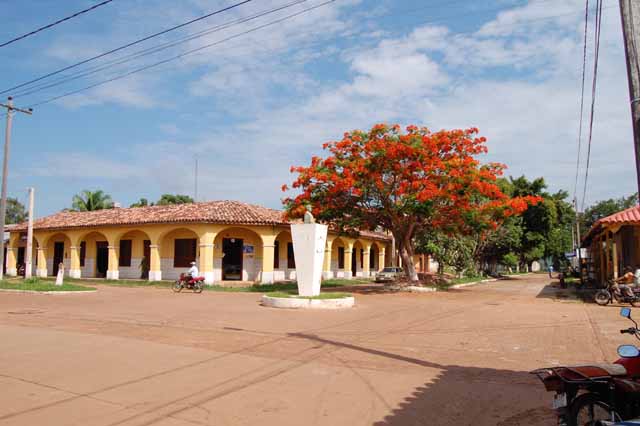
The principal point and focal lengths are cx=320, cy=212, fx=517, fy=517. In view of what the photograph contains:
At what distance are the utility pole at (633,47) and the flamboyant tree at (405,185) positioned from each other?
14.4 metres

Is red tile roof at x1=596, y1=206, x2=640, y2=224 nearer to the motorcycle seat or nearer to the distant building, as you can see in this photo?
the distant building

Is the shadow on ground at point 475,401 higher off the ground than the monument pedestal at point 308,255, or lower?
lower

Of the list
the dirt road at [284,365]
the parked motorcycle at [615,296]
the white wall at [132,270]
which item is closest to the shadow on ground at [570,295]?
the parked motorcycle at [615,296]

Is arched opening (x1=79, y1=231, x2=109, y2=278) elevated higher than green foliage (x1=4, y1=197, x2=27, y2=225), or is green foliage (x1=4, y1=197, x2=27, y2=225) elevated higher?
green foliage (x1=4, y1=197, x2=27, y2=225)

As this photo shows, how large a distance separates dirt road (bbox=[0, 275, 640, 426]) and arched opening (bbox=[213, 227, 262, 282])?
47.4ft

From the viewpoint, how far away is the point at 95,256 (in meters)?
34.3

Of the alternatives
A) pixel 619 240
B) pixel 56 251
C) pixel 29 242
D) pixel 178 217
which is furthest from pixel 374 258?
pixel 29 242

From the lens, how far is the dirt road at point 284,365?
5375 millimetres

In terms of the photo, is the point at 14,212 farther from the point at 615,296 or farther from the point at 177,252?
the point at 615,296

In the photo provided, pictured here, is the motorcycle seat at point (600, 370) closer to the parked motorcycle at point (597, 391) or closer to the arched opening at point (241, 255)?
the parked motorcycle at point (597, 391)

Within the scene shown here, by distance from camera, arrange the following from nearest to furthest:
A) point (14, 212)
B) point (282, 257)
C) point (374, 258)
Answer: point (282, 257)
point (374, 258)
point (14, 212)

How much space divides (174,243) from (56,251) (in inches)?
492

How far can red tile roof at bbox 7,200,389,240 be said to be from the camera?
26.8m

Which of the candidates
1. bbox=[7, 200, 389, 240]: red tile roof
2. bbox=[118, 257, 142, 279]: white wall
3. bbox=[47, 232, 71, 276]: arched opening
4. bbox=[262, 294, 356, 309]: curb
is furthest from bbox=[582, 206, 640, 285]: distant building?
bbox=[47, 232, 71, 276]: arched opening
